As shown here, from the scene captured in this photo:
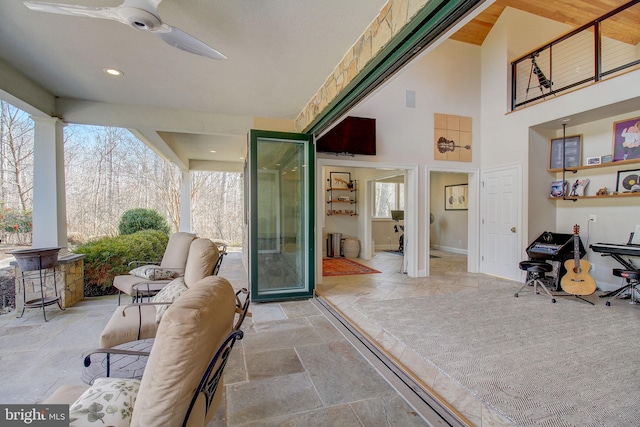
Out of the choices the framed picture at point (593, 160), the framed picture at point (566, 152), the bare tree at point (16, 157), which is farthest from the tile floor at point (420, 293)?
the bare tree at point (16, 157)

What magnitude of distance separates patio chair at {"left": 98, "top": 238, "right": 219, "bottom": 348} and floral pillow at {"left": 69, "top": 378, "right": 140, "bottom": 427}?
93 centimetres

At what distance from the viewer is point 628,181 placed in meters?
4.16

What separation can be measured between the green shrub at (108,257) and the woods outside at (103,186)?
1.71 metres

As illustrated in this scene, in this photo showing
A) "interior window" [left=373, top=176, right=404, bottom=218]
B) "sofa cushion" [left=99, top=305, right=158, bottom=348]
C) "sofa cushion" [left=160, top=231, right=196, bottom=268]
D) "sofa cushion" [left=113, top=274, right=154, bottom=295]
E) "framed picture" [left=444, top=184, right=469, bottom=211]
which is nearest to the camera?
"sofa cushion" [left=99, top=305, right=158, bottom=348]

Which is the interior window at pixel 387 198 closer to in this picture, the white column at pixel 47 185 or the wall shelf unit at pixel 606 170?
the wall shelf unit at pixel 606 170

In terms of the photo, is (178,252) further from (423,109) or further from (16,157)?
(423,109)

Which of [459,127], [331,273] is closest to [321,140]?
[331,273]

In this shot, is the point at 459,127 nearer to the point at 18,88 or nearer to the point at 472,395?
the point at 472,395

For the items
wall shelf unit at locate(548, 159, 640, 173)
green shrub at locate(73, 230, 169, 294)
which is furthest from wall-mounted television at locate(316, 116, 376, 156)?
green shrub at locate(73, 230, 169, 294)

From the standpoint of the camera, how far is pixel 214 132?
4.37 meters

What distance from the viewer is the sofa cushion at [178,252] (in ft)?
11.8

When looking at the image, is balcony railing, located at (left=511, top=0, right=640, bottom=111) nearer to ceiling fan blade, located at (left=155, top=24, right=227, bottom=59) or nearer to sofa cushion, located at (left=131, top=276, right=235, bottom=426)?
ceiling fan blade, located at (left=155, top=24, right=227, bottom=59)

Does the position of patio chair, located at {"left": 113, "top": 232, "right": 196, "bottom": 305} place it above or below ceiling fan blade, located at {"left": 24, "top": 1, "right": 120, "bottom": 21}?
below

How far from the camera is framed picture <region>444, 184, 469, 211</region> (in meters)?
8.10
